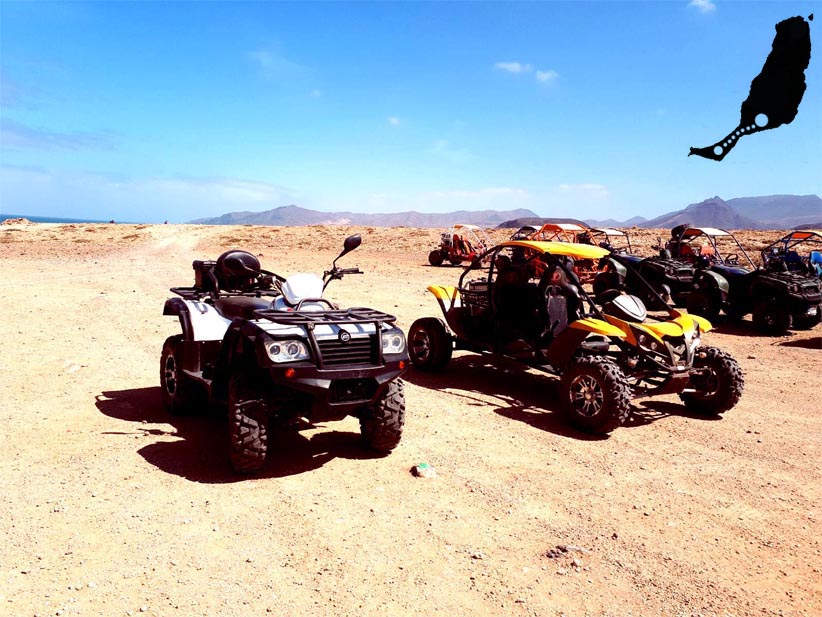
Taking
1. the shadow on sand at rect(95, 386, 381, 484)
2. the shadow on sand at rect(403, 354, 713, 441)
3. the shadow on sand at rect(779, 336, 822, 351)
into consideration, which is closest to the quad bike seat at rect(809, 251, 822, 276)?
the shadow on sand at rect(779, 336, 822, 351)

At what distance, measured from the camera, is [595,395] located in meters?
6.49

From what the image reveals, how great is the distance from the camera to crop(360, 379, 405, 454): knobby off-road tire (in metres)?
5.38

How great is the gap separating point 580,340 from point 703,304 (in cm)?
910

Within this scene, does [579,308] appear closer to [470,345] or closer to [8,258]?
[470,345]

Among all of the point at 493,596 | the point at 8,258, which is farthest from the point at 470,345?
the point at 8,258

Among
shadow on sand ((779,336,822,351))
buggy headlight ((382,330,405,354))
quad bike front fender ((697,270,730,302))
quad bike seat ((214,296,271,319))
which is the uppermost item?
quad bike seat ((214,296,271,319))

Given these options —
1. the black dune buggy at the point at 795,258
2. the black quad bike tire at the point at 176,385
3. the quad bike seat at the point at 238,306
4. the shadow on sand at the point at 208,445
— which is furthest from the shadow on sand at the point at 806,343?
the black quad bike tire at the point at 176,385

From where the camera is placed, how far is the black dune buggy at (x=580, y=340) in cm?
661

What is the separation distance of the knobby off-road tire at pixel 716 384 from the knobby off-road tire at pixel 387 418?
395 centimetres

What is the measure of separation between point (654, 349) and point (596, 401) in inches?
42.2

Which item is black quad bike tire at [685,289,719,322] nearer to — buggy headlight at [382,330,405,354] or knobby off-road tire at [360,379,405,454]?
knobby off-road tire at [360,379,405,454]

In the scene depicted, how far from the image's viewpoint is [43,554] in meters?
3.82

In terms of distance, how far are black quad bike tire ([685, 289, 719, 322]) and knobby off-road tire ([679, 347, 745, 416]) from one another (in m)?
7.72

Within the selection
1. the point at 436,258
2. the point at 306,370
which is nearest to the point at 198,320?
the point at 306,370
